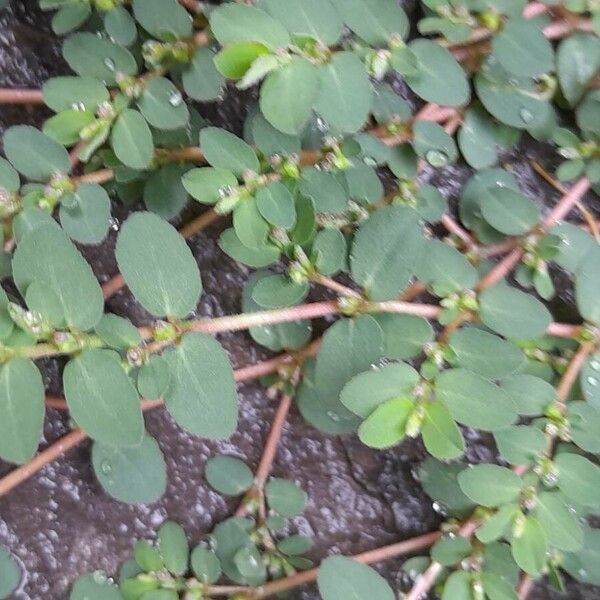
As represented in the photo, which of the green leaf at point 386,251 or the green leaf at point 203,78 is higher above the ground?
the green leaf at point 203,78

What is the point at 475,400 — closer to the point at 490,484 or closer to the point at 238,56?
the point at 490,484

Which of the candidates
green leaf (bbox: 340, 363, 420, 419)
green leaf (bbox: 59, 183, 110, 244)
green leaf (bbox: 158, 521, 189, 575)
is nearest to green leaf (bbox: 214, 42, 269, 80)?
green leaf (bbox: 59, 183, 110, 244)

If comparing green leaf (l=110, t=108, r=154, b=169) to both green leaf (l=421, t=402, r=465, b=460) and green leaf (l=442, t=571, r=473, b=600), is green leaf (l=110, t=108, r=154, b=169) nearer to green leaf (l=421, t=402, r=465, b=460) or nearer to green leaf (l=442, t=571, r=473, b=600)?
green leaf (l=421, t=402, r=465, b=460)

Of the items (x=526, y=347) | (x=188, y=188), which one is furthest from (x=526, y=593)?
(x=188, y=188)

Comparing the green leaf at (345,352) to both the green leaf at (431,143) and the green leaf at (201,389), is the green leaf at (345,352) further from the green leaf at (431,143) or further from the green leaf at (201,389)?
the green leaf at (431,143)

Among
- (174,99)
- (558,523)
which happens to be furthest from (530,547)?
(174,99)

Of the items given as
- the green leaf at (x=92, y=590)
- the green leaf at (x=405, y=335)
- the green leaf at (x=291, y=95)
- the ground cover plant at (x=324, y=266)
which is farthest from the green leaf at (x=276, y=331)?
the green leaf at (x=92, y=590)
